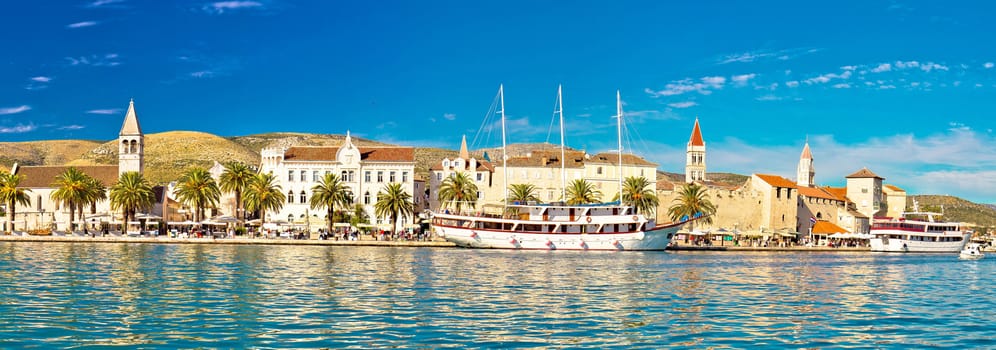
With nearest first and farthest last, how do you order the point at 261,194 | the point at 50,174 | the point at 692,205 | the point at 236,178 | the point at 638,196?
the point at 261,194, the point at 236,178, the point at 638,196, the point at 692,205, the point at 50,174

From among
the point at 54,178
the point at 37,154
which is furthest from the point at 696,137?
the point at 37,154

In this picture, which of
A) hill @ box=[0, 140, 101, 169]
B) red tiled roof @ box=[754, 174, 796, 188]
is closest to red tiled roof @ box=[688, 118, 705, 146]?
red tiled roof @ box=[754, 174, 796, 188]

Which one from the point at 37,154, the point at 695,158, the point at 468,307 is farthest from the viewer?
the point at 37,154

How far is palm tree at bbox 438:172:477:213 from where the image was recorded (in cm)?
8975

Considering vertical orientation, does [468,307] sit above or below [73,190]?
below

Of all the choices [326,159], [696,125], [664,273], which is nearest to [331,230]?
[326,159]

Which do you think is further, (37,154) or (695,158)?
(37,154)

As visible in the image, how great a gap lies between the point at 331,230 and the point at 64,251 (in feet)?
101

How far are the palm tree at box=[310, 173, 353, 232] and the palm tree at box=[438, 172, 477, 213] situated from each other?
9.72 meters

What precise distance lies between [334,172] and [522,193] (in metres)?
20.2

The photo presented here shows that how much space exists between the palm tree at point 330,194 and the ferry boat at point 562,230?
1302cm

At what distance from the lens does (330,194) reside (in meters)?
84.5

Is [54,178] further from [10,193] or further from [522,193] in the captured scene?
[522,193]

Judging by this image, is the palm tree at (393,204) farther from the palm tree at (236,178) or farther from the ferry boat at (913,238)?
the ferry boat at (913,238)
